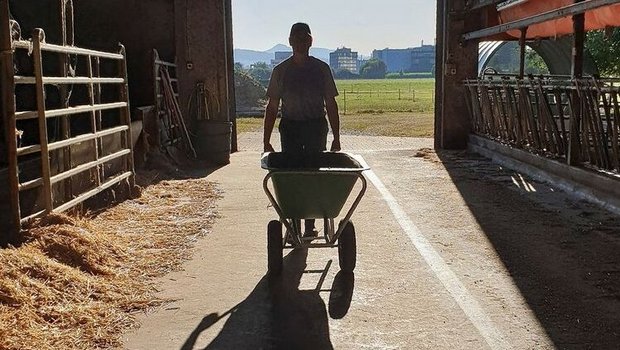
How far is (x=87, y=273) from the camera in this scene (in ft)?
18.3

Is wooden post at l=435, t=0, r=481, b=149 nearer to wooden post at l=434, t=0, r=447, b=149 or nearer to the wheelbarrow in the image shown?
wooden post at l=434, t=0, r=447, b=149

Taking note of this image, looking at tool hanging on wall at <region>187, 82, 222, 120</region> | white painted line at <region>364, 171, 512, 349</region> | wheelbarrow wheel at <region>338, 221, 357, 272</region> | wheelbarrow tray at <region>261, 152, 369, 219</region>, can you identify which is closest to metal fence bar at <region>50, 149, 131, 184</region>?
wheelbarrow tray at <region>261, 152, 369, 219</region>

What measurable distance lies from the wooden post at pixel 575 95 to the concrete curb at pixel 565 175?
9.9 inches

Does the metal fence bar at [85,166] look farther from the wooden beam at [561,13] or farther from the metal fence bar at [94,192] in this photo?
the wooden beam at [561,13]

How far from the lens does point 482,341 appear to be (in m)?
4.30

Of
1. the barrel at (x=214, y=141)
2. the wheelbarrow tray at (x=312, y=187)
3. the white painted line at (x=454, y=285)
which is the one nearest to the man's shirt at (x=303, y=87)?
the wheelbarrow tray at (x=312, y=187)

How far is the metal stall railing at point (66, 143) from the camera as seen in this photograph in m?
6.35

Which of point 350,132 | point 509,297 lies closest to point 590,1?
point 509,297

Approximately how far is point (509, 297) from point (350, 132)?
18539 millimetres

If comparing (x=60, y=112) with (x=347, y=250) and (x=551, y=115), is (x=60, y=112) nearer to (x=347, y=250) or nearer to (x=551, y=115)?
(x=347, y=250)

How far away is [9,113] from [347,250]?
129 inches

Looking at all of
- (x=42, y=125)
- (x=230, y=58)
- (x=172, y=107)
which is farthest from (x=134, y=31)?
(x=42, y=125)

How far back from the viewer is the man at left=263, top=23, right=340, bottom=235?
6.24m

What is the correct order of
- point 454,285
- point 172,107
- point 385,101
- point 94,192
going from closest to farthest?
point 454,285, point 94,192, point 172,107, point 385,101
